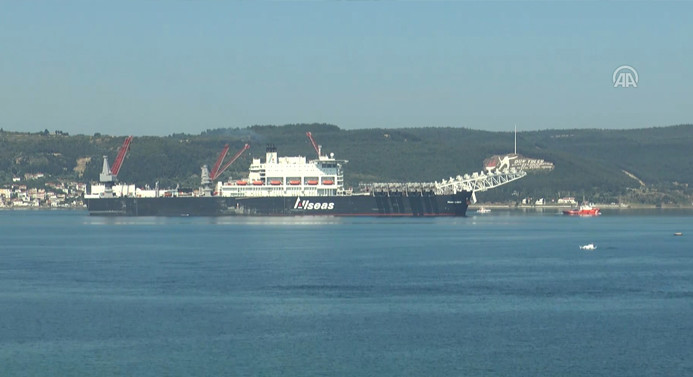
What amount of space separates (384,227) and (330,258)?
52.7 m

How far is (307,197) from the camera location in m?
160

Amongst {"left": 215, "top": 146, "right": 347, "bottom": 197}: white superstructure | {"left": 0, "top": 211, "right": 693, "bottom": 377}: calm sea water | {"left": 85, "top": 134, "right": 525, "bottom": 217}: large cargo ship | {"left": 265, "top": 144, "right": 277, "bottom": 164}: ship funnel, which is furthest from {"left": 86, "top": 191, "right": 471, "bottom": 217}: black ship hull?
{"left": 0, "top": 211, "right": 693, "bottom": 377}: calm sea water

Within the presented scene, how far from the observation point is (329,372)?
3778 cm

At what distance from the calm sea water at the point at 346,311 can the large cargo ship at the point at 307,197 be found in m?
66.1

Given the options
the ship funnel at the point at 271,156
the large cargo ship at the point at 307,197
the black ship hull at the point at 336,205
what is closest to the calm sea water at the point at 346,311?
the black ship hull at the point at 336,205

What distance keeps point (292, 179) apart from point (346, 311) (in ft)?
373

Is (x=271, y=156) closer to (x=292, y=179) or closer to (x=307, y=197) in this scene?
(x=292, y=179)

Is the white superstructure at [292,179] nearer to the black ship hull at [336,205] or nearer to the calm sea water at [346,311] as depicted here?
the black ship hull at [336,205]

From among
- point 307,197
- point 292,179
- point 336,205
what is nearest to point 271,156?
point 292,179

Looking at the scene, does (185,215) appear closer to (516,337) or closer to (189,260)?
(189,260)

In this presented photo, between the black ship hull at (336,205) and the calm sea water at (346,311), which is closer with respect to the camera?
the calm sea water at (346,311)

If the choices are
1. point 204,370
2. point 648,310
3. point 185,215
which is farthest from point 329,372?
point 185,215

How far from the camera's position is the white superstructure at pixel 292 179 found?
162 metres

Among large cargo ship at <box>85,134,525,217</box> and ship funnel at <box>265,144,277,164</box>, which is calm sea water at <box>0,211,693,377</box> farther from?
ship funnel at <box>265,144,277,164</box>
